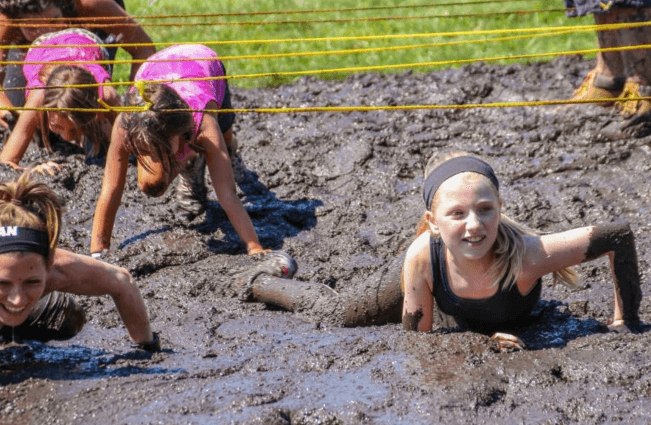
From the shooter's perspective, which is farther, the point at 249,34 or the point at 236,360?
the point at 249,34

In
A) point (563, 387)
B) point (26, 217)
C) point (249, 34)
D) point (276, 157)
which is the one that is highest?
point (249, 34)

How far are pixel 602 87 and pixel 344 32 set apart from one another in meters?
2.68

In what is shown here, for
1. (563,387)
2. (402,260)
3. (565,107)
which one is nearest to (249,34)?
(565,107)

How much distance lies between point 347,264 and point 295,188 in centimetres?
109

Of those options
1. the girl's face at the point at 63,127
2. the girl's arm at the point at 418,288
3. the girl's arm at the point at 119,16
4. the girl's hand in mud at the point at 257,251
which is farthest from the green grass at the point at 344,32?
the girl's arm at the point at 418,288

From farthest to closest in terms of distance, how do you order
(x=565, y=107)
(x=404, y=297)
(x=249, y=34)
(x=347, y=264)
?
(x=249, y=34)
(x=565, y=107)
(x=347, y=264)
(x=404, y=297)

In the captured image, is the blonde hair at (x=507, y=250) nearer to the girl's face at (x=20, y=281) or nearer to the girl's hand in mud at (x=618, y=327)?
the girl's hand in mud at (x=618, y=327)

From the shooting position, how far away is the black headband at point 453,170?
4.01 metres

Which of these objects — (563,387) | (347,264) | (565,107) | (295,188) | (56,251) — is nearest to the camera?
(563,387)

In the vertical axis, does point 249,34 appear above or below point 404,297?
above

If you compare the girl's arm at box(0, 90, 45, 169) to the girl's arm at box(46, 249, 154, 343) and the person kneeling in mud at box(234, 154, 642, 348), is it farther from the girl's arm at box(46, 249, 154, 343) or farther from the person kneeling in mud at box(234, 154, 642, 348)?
the person kneeling in mud at box(234, 154, 642, 348)

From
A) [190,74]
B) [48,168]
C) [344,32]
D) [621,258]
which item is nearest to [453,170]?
[621,258]

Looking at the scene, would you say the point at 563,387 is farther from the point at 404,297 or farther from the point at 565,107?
the point at 565,107

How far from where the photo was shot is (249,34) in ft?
28.8
